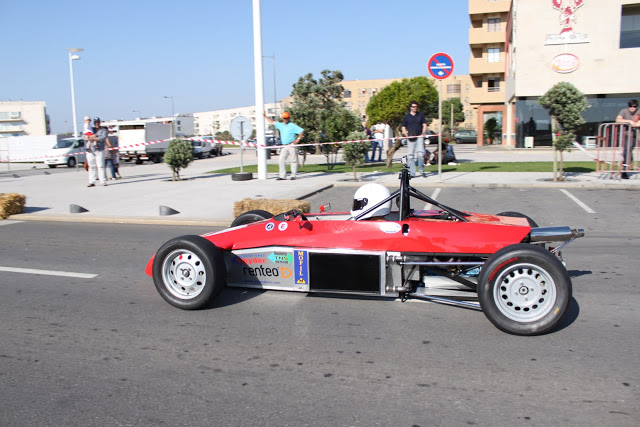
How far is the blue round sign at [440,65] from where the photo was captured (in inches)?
545

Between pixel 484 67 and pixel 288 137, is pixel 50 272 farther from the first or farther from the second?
pixel 484 67

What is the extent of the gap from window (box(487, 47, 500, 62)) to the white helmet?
163 ft

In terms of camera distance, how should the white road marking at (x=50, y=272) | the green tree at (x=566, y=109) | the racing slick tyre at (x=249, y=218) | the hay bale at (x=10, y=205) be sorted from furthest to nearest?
the green tree at (x=566, y=109) < the hay bale at (x=10, y=205) < the white road marking at (x=50, y=272) < the racing slick tyre at (x=249, y=218)

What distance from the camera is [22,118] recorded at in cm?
9381

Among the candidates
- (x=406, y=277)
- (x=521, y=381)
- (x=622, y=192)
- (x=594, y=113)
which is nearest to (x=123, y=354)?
(x=406, y=277)

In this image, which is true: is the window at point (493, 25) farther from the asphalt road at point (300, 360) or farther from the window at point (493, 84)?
the asphalt road at point (300, 360)

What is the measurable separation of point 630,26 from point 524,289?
→ 27.3m

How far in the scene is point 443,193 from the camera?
502 inches

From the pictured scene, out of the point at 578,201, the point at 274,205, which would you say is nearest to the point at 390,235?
the point at 274,205

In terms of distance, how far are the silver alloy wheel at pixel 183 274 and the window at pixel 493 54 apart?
50.6m

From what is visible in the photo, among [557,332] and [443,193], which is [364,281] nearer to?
[557,332]

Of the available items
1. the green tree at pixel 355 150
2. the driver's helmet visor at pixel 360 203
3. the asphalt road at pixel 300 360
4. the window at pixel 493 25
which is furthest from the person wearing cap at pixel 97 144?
the window at pixel 493 25

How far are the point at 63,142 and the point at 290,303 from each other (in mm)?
29642

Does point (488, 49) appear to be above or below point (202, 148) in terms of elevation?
above
